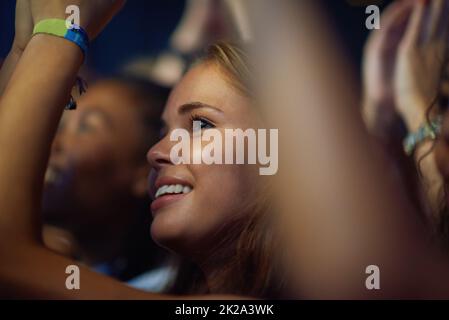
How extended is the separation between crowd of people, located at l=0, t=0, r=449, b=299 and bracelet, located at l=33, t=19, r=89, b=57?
0.28 m

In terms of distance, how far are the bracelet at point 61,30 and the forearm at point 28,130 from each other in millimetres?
43

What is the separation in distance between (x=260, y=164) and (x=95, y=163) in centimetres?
40

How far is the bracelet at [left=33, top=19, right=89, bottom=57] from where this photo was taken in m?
0.95

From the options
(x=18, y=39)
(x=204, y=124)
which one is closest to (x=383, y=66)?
(x=204, y=124)

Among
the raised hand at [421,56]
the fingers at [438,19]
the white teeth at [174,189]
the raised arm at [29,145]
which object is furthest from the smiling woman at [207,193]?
the fingers at [438,19]

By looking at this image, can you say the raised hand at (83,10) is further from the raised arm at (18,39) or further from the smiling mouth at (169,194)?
the smiling mouth at (169,194)

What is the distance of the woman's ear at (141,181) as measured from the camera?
1.34m

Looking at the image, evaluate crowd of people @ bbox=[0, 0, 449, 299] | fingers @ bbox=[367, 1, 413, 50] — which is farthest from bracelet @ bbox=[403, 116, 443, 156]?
fingers @ bbox=[367, 1, 413, 50]

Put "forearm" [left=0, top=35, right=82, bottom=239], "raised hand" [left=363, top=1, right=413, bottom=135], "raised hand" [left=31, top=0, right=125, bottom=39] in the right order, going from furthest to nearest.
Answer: "raised hand" [left=363, top=1, right=413, bottom=135], "raised hand" [left=31, top=0, right=125, bottom=39], "forearm" [left=0, top=35, right=82, bottom=239]

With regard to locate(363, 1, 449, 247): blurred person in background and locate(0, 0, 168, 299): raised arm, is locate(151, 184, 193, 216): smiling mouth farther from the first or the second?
locate(363, 1, 449, 247): blurred person in background
